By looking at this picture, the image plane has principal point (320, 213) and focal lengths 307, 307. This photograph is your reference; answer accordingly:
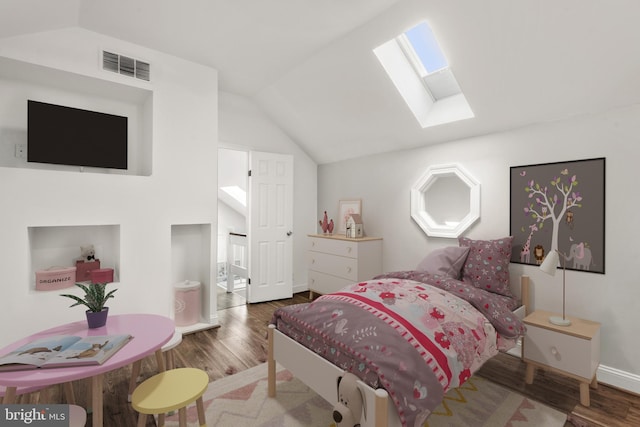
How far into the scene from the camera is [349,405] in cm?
150

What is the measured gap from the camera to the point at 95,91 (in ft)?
9.98

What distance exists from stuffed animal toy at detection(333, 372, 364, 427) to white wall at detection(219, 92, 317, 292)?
344 cm

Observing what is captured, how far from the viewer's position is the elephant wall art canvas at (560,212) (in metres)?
2.46

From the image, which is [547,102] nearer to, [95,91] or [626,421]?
[626,421]

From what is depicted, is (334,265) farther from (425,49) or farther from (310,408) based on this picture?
(425,49)

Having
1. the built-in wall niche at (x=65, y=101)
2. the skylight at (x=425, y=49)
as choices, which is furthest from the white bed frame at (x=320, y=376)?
the skylight at (x=425, y=49)

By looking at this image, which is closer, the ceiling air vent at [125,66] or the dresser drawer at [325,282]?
the ceiling air vent at [125,66]

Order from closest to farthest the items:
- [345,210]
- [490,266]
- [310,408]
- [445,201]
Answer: [310,408], [490,266], [445,201], [345,210]

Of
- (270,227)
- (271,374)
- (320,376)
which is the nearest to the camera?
(320,376)

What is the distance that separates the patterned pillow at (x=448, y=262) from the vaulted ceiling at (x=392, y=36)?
126 centimetres

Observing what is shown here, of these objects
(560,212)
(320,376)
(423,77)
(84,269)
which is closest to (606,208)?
(560,212)

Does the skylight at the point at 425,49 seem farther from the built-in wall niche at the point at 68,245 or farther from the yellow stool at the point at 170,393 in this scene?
the built-in wall niche at the point at 68,245

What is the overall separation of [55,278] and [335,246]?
2.94 meters

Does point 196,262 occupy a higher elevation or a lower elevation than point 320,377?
higher
